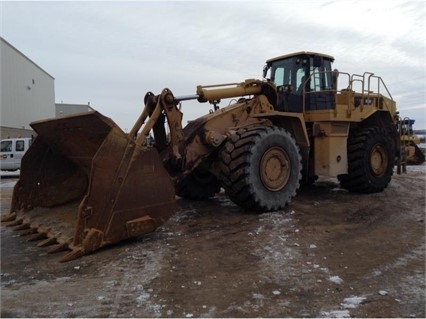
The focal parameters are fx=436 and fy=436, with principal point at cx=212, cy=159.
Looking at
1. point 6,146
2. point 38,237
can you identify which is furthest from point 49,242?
point 6,146

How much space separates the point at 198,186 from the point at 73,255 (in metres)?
3.88

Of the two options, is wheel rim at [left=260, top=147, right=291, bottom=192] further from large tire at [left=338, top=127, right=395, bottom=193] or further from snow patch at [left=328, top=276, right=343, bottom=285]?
snow patch at [left=328, top=276, right=343, bottom=285]

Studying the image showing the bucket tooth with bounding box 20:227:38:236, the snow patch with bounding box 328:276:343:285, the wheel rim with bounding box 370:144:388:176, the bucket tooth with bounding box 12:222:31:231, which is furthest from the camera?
the wheel rim with bounding box 370:144:388:176

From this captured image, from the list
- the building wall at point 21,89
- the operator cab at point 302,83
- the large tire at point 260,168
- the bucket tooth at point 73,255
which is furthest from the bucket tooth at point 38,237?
the building wall at point 21,89

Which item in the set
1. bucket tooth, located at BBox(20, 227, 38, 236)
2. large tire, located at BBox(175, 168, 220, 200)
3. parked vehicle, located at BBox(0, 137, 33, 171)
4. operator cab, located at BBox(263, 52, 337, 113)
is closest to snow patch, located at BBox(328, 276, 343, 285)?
bucket tooth, located at BBox(20, 227, 38, 236)

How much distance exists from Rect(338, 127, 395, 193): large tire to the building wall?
2556cm

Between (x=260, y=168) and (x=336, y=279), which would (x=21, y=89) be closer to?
(x=260, y=168)

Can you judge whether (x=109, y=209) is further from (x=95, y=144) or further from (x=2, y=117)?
(x=2, y=117)

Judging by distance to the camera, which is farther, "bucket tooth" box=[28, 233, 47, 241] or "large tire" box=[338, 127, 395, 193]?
"large tire" box=[338, 127, 395, 193]

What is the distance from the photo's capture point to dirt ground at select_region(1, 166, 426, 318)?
3740mm

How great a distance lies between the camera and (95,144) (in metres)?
5.63

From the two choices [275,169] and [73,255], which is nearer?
[73,255]

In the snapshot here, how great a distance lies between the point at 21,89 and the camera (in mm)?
34031

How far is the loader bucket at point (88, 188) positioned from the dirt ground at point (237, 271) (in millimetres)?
258
